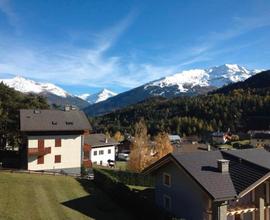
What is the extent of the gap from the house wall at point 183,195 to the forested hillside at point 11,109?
35493 millimetres

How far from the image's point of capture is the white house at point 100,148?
98.5 m

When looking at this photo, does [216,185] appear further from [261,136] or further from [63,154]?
[261,136]

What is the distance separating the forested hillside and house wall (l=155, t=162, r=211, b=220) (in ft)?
116

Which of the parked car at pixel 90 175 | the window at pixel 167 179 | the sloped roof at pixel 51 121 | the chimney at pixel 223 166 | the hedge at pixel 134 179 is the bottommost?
the hedge at pixel 134 179

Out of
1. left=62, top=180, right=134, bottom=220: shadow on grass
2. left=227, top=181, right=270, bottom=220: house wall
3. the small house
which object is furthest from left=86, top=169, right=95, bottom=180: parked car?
the small house

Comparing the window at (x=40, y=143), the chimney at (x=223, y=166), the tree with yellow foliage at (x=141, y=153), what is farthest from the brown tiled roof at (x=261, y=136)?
the chimney at (x=223, y=166)

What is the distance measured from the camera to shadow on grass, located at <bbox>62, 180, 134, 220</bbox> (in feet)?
114

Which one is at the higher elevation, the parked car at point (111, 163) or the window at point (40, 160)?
the window at point (40, 160)

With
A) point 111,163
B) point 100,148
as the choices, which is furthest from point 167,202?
point 100,148

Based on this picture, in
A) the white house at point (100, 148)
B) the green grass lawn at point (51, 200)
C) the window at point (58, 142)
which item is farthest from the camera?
the white house at point (100, 148)

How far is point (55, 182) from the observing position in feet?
143

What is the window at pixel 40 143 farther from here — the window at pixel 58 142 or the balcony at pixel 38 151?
the window at pixel 58 142

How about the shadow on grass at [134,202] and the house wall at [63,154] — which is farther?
the house wall at [63,154]

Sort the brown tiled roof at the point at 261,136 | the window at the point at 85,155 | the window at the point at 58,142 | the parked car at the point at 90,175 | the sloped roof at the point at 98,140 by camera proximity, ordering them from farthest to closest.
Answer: the brown tiled roof at the point at 261,136
the sloped roof at the point at 98,140
the window at the point at 85,155
the window at the point at 58,142
the parked car at the point at 90,175
